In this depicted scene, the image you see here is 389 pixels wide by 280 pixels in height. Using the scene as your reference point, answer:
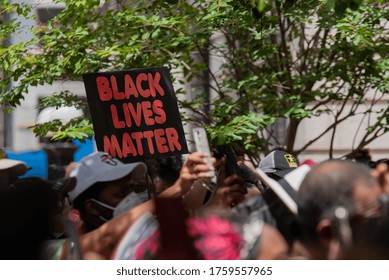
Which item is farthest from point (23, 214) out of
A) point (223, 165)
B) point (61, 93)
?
point (61, 93)

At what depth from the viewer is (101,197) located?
4562 mm

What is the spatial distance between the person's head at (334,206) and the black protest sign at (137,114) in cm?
248

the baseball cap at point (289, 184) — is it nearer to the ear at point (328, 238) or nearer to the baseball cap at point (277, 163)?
the ear at point (328, 238)

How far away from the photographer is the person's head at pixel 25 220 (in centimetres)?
395

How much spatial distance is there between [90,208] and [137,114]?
1.30 m

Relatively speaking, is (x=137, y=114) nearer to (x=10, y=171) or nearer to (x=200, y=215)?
(x=10, y=171)

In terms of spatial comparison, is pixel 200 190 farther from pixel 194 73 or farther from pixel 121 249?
pixel 194 73

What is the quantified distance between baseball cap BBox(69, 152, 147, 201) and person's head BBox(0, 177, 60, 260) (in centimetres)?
35

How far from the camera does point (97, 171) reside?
4.56 metres

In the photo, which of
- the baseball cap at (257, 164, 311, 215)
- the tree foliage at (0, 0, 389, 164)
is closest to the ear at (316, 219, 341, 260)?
the baseball cap at (257, 164, 311, 215)

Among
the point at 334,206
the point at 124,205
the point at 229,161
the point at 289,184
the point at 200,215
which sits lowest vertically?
the point at 229,161

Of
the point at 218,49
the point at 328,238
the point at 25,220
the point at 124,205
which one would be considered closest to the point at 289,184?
the point at 124,205

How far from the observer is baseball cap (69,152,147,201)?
4492mm

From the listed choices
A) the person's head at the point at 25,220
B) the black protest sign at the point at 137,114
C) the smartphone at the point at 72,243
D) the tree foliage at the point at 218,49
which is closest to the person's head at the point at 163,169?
the black protest sign at the point at 137,114
